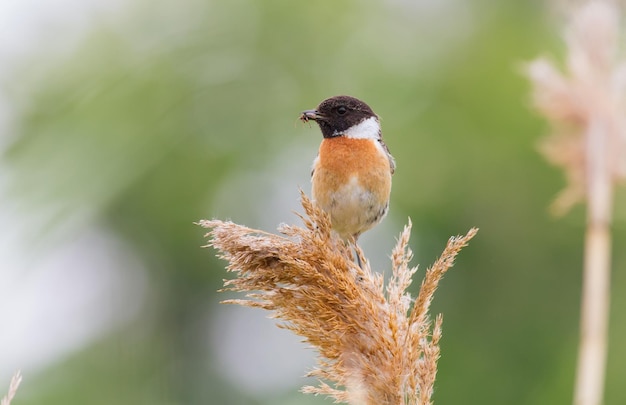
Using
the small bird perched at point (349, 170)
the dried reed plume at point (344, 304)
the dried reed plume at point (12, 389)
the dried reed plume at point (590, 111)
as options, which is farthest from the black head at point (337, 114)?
the dried reed plume at point (12, 389)

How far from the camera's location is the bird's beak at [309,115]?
450cm

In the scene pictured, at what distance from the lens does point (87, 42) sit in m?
9.10

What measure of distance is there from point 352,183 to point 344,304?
1.95 metres

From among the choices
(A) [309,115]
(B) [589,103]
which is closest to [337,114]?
(A) [309,115]

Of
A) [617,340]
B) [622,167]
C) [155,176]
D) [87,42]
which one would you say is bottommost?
[622,167]

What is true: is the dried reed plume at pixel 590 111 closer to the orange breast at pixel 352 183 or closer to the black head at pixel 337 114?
the orange breast at pixel 352 183

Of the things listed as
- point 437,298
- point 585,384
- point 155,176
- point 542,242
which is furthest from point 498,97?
point 585,384

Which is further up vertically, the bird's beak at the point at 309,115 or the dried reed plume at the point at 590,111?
the bird's beak at the point at 309,115

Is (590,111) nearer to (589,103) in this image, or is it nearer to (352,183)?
(589,103)

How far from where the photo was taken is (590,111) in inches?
124

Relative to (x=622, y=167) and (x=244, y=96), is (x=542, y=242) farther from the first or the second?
(x=622, y=167)

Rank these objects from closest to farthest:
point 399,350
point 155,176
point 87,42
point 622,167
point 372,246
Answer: point 399,350, point 622,167, point 372,246, point 87,42, point 155,176

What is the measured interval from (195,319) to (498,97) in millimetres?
4211

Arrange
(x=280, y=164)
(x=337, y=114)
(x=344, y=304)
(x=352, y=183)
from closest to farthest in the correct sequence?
1. (x=344, y=304)
2. (x=352, y=183)
3. (x=337, y=114)
4. (x=280, y=164)
